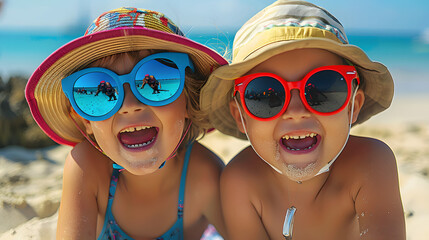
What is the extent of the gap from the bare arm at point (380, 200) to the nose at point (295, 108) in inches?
19.0

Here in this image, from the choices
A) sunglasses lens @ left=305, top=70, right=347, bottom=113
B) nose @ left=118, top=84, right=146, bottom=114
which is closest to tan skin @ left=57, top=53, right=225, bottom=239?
nose @ left=118, top=84, right=146, bottom=114

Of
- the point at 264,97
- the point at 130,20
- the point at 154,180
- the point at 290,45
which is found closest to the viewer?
the point at 290,45

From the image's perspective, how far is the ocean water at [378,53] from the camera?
12.3 m

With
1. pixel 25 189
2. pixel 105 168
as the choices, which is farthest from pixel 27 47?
pixel 105 168

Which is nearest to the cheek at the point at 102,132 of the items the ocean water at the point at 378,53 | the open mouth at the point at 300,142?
the open mouth at the point at 300,142

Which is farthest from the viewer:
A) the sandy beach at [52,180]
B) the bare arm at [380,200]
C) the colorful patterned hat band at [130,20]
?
the sandy beach at [52,180]

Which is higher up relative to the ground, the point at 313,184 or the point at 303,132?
the point at 303,132

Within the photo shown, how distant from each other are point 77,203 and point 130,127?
0.57 m

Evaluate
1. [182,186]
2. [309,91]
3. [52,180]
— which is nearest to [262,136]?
[309,91]

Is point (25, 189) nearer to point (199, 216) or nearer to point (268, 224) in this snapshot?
point (199, 216)

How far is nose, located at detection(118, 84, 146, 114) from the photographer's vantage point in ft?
6.57

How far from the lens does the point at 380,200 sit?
6.71ft

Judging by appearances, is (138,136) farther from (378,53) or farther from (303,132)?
(378,53)

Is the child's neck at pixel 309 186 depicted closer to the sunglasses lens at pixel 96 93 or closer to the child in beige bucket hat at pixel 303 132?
the child in beige bucket hat at pixel 303 132
